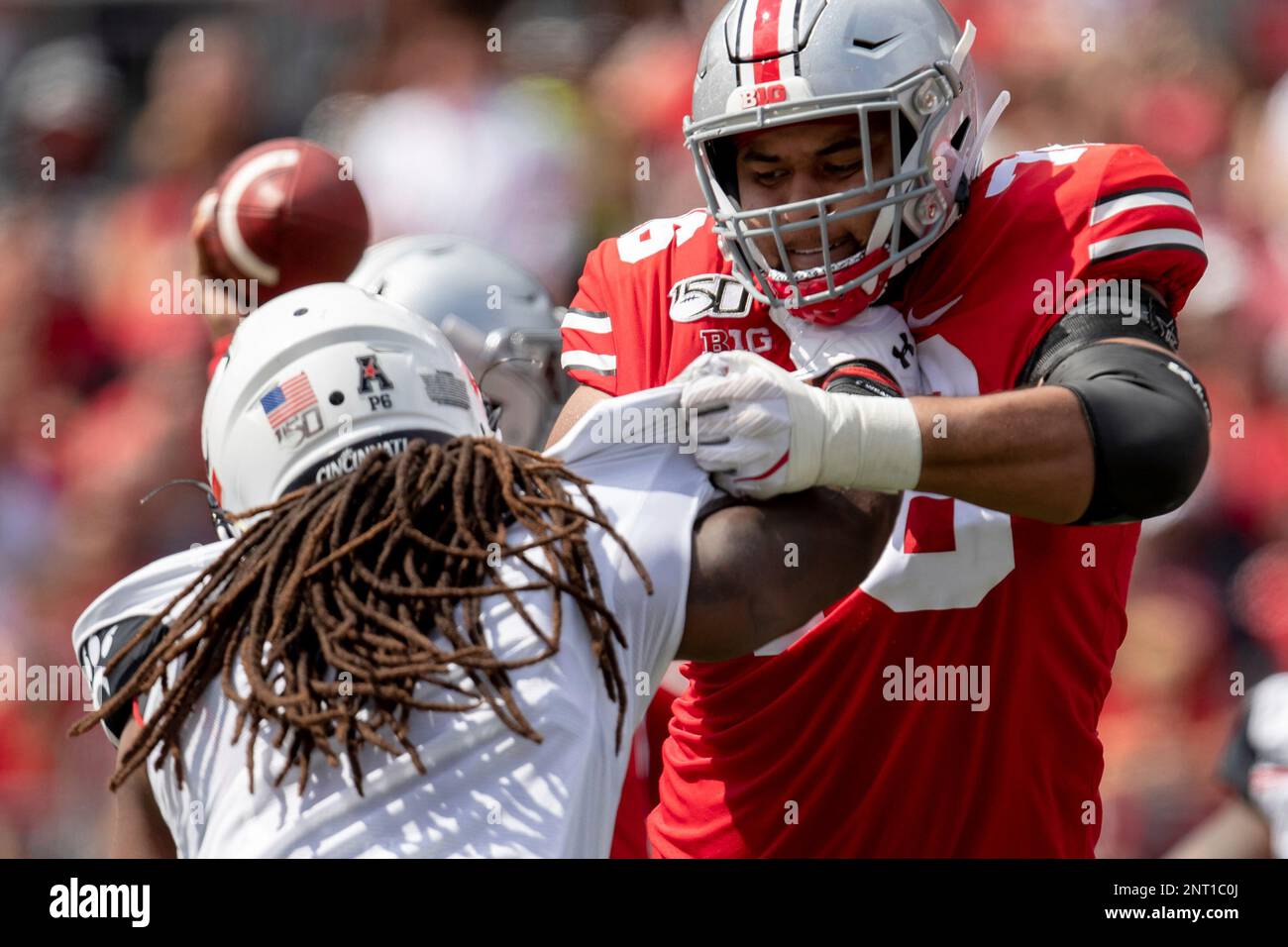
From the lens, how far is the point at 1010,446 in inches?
91.7

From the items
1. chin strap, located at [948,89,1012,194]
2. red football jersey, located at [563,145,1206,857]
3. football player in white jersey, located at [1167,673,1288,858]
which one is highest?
chin strap, located at [948,89,1012,194]

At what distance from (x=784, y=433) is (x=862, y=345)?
0.62m

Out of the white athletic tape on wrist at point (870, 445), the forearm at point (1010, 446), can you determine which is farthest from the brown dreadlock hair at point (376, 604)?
the forearm at point (1010, 446)

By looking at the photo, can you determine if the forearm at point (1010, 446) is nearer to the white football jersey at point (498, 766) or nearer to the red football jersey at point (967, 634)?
the red football jersey at point (967, 634)

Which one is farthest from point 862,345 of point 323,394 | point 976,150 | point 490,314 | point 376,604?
point 490,314

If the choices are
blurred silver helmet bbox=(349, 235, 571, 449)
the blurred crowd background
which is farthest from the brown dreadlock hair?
the blurred crowd background

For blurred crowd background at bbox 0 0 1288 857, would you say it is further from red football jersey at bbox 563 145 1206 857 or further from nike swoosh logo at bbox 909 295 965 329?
nike swoosh logo at bbox 909 295 965 329

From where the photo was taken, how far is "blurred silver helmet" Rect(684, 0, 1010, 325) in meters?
2.66

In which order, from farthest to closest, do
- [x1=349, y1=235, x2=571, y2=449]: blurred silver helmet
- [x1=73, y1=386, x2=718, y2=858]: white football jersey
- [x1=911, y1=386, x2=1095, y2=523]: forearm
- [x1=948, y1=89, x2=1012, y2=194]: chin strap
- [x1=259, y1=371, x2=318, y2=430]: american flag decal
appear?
1. [x1=349, y1=235, x2=571, y2=449]: blurred silver helmet
2. [x1=948, y1=89, x2=1012, y2=194]: chin strap
3. [x1=911, y1=386, x2=1095, y2=523]: forearm
4. [x1=259, y1=371, x2=318, y2=430]: american flag decal
5. [x1=73, y1=386, x2=718, y2=858]: white football jersey

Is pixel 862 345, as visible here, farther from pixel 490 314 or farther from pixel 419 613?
pixel 490 314

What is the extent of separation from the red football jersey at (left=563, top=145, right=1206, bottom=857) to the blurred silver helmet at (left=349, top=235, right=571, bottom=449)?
1096mm

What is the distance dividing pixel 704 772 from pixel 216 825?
1.13 m

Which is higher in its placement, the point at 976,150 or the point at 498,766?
the point at 976,150

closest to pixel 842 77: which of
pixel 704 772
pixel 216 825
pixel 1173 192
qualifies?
pixel 1173 192
